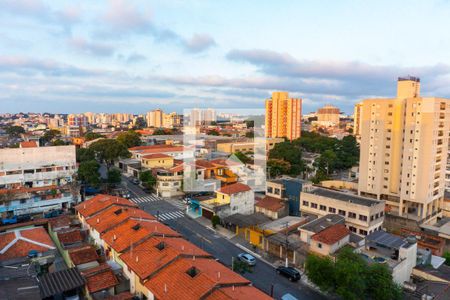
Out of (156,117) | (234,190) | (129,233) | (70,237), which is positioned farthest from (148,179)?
(156,117)

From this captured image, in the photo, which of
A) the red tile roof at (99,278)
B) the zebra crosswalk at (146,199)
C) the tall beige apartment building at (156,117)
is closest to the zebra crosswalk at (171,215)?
the zebra crosswalk at (146,199)

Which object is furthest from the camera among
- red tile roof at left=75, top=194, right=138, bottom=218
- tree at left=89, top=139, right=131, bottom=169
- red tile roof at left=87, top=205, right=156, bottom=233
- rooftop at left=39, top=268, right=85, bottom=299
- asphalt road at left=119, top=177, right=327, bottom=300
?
tree at left=89, top=139, right=131, bottom=169

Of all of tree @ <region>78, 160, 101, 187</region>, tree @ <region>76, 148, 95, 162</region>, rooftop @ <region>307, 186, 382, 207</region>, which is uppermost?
tree @ <region>76, 148, 95, 162</region>

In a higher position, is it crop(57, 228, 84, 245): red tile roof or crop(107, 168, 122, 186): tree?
crop(107, 168, 122, 186): tree

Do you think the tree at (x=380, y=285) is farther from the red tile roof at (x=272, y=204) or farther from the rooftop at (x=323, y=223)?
the red tile roof at (x=272, y=204)

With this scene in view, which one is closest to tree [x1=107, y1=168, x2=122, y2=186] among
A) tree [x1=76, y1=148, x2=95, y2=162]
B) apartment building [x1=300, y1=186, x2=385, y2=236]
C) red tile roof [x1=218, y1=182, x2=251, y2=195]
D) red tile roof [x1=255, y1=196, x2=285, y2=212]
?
tree [x1=76, y1=148, x2=95, y2=162]

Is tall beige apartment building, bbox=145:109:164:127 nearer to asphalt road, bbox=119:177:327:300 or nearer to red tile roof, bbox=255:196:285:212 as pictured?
asphalt road, bbox=119:177:327:300
